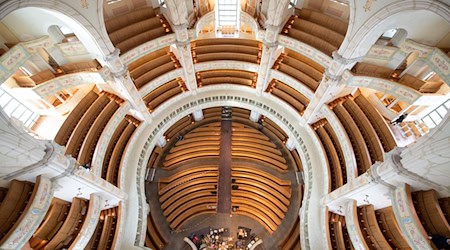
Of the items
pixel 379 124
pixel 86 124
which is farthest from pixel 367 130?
pixel 86 124

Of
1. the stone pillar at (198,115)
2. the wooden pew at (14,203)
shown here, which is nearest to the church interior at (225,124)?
the wooden pew at (14,203)

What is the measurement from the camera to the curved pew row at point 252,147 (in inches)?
982

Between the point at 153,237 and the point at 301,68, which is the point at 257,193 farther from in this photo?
the point at 301,68

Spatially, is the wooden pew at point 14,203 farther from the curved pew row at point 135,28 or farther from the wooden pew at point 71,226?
the curved pew row at point 135,28

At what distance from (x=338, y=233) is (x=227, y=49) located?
556 inches

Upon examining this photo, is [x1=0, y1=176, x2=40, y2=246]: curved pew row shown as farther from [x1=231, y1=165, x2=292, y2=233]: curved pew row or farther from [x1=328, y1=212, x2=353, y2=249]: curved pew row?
[x1=231, y1=165, x2=292, y2=233]: curved pew row

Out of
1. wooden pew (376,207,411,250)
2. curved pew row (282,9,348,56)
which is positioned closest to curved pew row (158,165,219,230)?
curved pew row (282,9,348,56)

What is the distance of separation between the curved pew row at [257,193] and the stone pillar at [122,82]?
1084 cm

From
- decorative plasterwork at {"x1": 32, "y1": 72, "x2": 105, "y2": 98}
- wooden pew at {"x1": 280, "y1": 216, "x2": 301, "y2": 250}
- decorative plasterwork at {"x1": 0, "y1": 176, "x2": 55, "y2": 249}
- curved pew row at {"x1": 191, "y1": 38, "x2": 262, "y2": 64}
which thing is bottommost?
decorative plasterwork at {"x1": 0, "y1": 176, "x2": 55, "y2": 249}

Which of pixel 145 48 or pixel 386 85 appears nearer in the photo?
pixel 386 85

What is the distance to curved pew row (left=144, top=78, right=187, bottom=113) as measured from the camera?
20.1 m

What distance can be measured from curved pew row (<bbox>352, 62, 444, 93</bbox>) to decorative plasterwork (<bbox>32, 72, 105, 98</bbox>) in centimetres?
1346

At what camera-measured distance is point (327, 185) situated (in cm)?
1722

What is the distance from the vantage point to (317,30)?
15.9 meters
